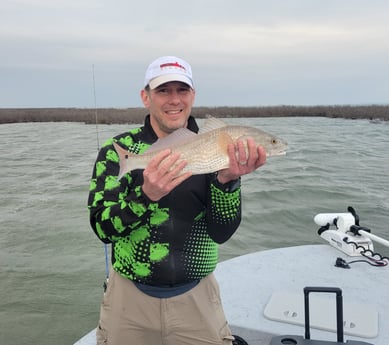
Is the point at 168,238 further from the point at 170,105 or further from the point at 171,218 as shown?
the point at 170,105

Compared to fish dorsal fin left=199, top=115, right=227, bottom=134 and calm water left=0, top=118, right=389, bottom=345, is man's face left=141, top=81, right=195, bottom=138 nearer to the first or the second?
fish dorsal fin left=199, top=115, right=227, bottom=134

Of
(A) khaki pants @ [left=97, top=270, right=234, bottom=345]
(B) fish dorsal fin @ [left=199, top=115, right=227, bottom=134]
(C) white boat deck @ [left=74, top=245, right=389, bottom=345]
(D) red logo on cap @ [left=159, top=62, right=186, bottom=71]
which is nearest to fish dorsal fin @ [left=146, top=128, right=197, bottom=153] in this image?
(B) fish dorsal fin @ [left=199, top=115, right=227, bottom=134]

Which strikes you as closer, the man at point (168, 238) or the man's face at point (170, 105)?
the man at point (168, 238)

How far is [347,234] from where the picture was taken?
6.03 meters

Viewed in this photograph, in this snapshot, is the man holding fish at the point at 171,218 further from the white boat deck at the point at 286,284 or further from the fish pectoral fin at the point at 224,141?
the white boat deck at the point at 286,284

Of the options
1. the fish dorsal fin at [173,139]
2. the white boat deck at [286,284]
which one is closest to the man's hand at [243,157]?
the fish dorsal fin at [173,139]

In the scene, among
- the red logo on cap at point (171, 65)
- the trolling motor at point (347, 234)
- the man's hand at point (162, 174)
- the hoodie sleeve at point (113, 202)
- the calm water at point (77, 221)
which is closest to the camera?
the man's hand at point (162, 174)

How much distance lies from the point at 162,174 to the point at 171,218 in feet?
1.75

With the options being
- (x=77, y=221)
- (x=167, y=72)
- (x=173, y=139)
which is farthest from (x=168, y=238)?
(x=77, y=221)

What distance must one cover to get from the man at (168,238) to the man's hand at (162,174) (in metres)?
0.19

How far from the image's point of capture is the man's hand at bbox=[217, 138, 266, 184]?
279cm

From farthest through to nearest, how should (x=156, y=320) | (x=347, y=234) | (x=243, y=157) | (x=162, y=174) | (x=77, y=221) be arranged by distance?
(x=77, y=221) → (x=347, y=234) → (x=156, y=320) → (x=243, y=157) → (x=162, y=174)

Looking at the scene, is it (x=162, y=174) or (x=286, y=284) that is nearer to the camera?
(x=162, y=174)

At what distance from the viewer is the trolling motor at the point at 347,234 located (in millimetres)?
5832
